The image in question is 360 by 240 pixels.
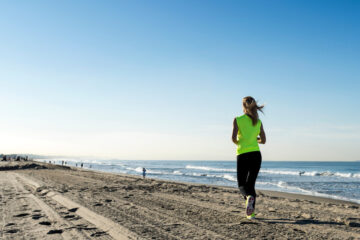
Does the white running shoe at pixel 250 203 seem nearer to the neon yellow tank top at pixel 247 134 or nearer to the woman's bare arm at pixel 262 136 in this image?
the neon yellow tank top at pixel 247 134

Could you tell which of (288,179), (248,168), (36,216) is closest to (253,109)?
(248,168)

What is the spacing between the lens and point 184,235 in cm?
339

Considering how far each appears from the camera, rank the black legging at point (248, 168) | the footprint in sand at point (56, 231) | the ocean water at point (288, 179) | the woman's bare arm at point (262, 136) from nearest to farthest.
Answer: the footprint in sand at point (56, 231) → the black legging at point (248, 168) → the woman's bare arm at point (262, 136) → the ocean water at point (288, 179)

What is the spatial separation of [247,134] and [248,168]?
0.53 metres

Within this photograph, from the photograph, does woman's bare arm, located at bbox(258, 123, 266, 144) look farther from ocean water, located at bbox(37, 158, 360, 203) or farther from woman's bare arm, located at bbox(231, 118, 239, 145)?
ocean water, located at bbox(37, 158, 360, 203)

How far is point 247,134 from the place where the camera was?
14.2 feet

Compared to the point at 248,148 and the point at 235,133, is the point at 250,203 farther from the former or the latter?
the point at 235,133

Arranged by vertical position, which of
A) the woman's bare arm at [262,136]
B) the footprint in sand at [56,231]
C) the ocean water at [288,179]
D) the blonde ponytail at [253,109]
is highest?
the blonde ponytail at [253,109]

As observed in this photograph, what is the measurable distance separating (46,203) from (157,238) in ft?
12.4

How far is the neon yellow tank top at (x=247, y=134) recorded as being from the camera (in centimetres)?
433

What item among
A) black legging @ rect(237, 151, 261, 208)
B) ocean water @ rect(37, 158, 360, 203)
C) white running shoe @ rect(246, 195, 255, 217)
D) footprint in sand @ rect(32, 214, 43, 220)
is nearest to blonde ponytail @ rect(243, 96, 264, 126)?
black legging @ rect(237, 151, 261, 208)

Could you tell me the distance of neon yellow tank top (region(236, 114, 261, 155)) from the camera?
4.33 metres

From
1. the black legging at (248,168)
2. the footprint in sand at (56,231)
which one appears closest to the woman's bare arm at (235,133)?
the black legging at (248,168)

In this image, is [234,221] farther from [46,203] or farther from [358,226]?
[46,203]
